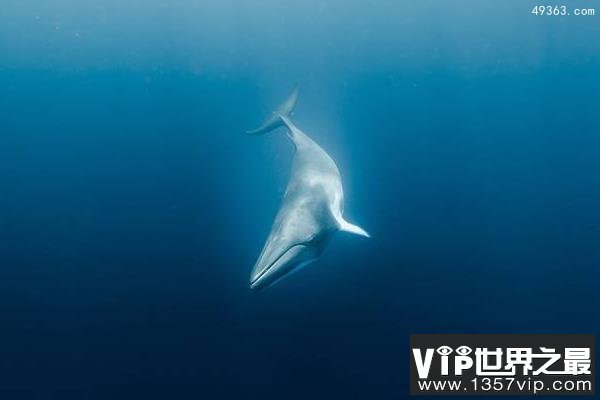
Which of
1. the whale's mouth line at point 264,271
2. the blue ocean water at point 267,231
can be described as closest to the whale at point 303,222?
the whale's mouth line at point 264,271

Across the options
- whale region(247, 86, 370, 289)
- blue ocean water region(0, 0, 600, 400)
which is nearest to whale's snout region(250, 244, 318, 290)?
whale region(247, 86, 370, 289)

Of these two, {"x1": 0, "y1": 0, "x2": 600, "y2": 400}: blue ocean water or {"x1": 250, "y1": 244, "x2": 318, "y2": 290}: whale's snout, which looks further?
{"x1": 0, "y1": 0, "x2": 600, "y2": 400}: blue ocean water

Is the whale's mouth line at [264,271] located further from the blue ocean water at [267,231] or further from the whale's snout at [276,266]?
the blue ocean water at [267,231]

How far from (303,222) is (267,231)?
24.4 ft

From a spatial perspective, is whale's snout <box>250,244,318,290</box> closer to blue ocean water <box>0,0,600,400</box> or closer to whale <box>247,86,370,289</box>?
whale <box>247,86,370,289</box>

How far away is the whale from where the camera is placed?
20.5 ft

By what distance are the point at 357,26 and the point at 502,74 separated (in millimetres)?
11545

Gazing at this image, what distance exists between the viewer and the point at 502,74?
3316 cm

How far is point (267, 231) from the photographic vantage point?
14.5 metres

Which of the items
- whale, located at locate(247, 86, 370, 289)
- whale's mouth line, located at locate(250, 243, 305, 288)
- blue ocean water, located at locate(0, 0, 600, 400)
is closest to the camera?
whale's mouth line, located at locate(250, 243, 305, 288)

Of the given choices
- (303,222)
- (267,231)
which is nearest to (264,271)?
(303,222)

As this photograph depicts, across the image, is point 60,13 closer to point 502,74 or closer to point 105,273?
point 502,74

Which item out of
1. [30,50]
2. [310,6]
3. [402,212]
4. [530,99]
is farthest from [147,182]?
[30,50]

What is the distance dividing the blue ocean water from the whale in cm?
383
